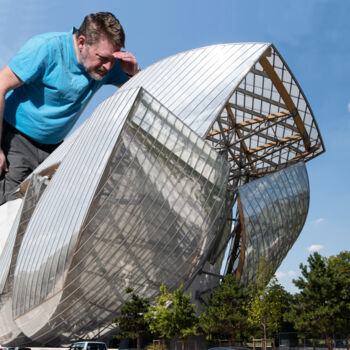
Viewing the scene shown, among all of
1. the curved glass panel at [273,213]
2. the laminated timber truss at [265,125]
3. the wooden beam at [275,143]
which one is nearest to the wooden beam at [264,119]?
the laminated timber truss at [265,125]

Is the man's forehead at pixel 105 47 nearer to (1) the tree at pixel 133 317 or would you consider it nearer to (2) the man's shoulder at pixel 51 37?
(2) the man's shoulder at pixel 51 37

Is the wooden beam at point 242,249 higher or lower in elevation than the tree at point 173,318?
higher

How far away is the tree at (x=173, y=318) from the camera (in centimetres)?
2494

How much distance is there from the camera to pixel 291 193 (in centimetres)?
3931

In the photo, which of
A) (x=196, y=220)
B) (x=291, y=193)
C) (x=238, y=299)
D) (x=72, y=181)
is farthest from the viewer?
(x=291, y=193)

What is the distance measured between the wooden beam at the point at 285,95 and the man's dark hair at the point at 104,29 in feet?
102

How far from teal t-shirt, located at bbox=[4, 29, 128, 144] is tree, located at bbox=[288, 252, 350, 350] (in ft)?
76.1

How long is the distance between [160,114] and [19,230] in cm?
1112

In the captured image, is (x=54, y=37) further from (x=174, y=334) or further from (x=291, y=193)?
(x=291, y=193)

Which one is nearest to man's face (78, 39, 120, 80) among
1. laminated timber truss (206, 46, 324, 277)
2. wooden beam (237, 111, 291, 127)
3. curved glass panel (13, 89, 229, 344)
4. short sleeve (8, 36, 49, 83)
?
short sleeve (8, 36, 49, 83)

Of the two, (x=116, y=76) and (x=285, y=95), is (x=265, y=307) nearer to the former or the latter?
(x=285, y=95)

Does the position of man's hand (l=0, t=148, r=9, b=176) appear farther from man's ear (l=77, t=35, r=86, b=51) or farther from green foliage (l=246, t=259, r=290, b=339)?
green foliage (l=246, t=259, r=290, b=339)

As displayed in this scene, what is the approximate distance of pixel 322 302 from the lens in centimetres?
2469

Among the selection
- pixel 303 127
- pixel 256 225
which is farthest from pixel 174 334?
pixel 303 127
